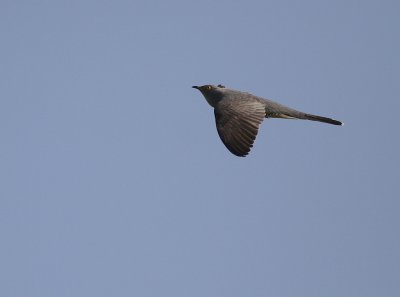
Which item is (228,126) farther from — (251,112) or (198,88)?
(198,88)

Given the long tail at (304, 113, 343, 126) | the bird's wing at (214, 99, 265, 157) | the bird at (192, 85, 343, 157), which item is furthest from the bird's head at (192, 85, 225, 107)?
the long tail at (304, 113, 343, 126)

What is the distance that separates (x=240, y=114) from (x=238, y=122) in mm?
363

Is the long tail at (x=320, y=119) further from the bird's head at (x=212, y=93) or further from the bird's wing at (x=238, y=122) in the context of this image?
the bird's head at (x=212, y=93)

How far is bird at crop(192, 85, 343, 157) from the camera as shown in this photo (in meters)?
21.6

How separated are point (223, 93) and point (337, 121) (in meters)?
3.38

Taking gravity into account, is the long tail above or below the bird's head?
below

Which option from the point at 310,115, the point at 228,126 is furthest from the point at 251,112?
the point at 310,115

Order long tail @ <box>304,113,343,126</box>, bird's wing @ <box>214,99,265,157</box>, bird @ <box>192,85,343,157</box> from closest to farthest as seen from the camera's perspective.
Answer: bird's wing @ <box>214,99,265,157</box>
bird @ <box>192,85,343,157</box>
long tail @ <box>304,113,343,126</box>

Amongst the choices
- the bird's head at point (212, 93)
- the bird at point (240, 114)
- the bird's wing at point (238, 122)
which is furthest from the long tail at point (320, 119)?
the bird's head at point (212, 93)

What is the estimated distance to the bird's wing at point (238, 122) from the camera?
21445 millimetres

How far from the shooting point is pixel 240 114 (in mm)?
22375

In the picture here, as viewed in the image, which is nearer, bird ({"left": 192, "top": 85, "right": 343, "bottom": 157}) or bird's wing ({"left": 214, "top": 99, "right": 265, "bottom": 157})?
bird's wing ({"left": 214, "top": 99, "right": 265, "bottom": 157})

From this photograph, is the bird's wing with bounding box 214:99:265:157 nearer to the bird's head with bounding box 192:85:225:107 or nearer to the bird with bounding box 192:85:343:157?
the bird with bounding box 192:85:343:157

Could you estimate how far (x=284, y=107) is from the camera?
2412 cm
